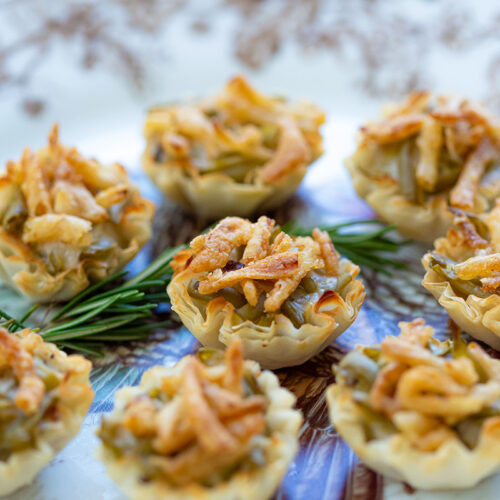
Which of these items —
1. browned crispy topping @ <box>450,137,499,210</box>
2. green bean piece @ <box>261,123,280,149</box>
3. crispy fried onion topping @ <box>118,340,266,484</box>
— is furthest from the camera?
green bean piece @ <box>261,123,280,149</box>

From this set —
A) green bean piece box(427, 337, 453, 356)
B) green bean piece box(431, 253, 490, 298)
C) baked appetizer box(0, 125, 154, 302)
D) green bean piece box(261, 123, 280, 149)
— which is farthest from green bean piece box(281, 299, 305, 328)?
green bean piece box(261, 123, 280, 149)

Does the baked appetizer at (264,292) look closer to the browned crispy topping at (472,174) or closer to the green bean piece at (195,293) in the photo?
the green bean piece at (195,293)

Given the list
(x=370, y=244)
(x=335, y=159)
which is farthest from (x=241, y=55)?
(x=370, y=244)

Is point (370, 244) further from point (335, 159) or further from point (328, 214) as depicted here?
point (335, 159)

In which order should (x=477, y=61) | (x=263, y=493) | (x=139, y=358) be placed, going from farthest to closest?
(x=477, y=61) → (x=139, y=358) → (x=263, y=493)

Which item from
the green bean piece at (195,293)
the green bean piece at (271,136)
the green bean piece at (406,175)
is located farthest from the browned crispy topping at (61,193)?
the green bean piece at (406,175)

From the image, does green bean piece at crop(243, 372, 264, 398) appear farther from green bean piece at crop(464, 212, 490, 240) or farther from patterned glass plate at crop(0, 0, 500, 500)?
patterned glass plate at crop(0, 0, 500, 500)

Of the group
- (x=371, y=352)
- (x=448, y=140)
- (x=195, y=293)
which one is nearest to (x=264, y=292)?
(x=195, y=293)
